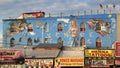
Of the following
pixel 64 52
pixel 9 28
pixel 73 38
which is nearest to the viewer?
pixel 64 52

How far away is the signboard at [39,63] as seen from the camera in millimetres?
57969

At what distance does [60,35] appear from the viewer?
71.2 m

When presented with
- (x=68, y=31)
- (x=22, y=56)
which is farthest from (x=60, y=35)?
(x=22, y=56)

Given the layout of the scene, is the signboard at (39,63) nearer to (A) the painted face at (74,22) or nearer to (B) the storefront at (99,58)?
(B) the storefront at (99,58)

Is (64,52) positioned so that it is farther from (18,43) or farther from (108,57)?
(18,43)

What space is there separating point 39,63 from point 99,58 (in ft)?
28.2

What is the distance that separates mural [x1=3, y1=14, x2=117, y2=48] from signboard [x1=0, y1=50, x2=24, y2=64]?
A: 12.9 metres

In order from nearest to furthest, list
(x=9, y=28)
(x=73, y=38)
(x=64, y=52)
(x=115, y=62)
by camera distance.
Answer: (x=115, y=62) → (x=64, y=52) → (x=73, y=38) → (x=9, y=28)

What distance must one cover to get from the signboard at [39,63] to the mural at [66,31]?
1222cm

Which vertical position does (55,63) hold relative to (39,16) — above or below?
below

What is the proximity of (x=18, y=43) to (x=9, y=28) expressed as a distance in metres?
3.42

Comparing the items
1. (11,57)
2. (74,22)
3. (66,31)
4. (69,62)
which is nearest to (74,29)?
(74,22)

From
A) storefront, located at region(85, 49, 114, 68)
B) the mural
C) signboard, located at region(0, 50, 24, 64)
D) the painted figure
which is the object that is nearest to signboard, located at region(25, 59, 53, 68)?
signboard, located at region(0, 50, 24, 64)

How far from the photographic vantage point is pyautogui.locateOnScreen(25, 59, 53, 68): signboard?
5797cm
